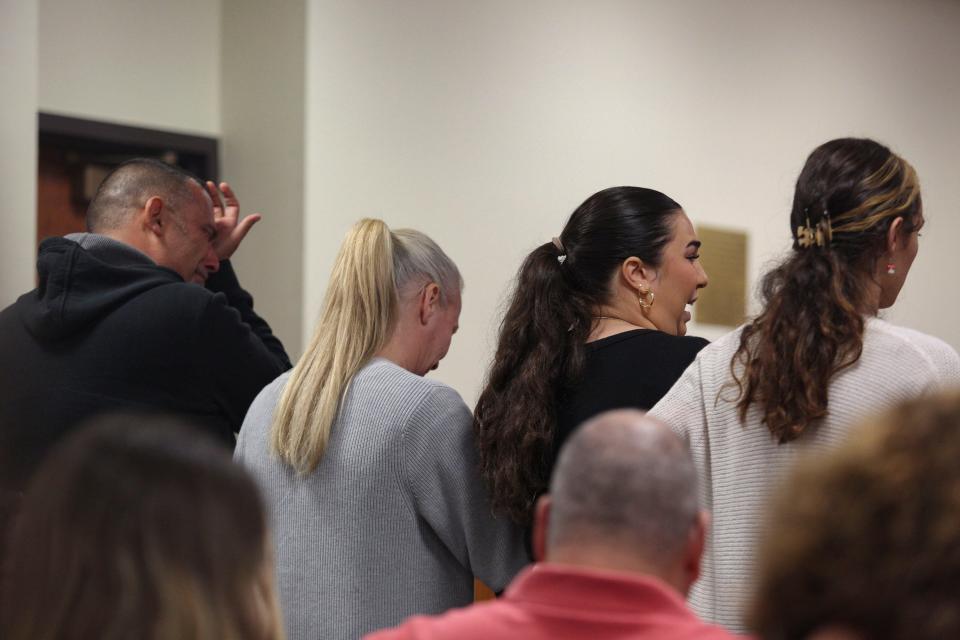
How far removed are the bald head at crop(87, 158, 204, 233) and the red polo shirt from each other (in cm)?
201

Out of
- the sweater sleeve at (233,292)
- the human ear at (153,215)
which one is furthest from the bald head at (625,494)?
the sweater sleeve at (233,292)

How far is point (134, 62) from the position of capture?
455cm

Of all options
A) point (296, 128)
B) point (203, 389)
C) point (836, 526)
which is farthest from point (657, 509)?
point (296, 128)

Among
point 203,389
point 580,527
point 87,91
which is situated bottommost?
point 203,389

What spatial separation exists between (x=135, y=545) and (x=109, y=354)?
169 cm

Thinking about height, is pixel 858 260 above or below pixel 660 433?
above

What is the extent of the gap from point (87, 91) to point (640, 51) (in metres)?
2.21

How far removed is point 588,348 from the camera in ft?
7.50

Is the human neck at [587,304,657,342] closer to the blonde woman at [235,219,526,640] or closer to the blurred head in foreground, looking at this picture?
the blonde woman at [235,219,526,640]

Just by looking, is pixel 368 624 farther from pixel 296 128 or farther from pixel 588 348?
pixel 296 128

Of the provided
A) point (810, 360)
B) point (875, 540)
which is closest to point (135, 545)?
point (875, 540)

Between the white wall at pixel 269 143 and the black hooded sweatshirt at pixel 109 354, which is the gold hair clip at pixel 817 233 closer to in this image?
the black hooded sweatshirt at pixel 109 354

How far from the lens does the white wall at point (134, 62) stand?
14.4ft

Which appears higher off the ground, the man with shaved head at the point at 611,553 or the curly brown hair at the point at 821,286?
the curly brown hair at the point at 821,286
